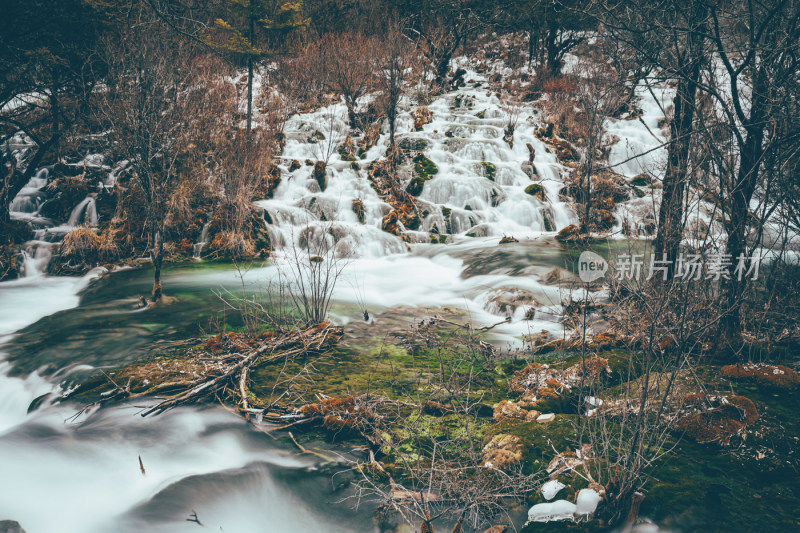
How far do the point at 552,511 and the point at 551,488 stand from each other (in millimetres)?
215

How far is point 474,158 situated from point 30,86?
1511cm

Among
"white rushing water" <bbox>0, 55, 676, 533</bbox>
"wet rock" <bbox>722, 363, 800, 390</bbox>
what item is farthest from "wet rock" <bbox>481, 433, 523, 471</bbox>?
"wet rock" <bbox>722, 363, 800, 390</bbox>

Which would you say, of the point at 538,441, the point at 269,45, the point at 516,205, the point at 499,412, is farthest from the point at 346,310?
the point at 269,45

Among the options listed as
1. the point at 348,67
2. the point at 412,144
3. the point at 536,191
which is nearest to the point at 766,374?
the point at 536,191

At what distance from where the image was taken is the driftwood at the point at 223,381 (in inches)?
178

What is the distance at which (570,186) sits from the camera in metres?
16.8

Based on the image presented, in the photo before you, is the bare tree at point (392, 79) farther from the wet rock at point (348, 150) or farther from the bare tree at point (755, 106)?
the bare tree at point (755, 106)

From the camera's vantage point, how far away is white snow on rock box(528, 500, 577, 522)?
9.90 feet

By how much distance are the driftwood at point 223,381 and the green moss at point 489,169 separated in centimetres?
1334

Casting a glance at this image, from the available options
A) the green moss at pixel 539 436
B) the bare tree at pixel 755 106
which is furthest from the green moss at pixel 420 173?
the green moss at pixel 539 436

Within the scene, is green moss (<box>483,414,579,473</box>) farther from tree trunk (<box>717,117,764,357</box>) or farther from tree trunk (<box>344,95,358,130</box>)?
tree trunk (<box>344,95,358,130</box>)

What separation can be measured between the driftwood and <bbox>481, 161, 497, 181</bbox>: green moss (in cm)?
1334

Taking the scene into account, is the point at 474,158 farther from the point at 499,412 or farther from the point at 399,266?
the point at 499,412

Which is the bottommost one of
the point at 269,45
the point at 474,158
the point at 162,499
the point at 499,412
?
the point at 162,499
